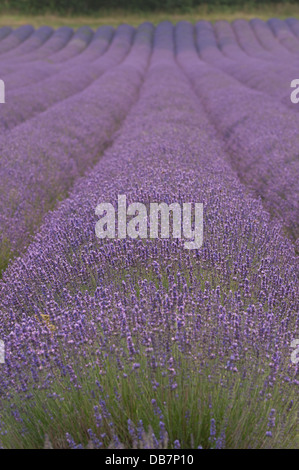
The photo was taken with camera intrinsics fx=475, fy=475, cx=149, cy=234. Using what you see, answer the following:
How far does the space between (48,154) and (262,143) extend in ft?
8.48

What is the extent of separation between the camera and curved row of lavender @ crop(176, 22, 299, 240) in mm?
4395

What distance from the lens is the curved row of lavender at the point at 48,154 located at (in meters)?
4.27

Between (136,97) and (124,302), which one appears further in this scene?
(136,97)

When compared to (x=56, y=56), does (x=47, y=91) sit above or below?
below

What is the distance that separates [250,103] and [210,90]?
2466mm

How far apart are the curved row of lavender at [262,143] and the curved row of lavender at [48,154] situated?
1.87 metres

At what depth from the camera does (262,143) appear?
5.71 m

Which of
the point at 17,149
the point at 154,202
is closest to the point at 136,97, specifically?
the point at 17,149

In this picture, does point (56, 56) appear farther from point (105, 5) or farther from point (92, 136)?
point (92, 136)

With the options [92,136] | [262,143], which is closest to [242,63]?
[92,136]

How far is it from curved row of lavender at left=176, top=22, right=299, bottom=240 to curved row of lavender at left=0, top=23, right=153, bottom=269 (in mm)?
1871

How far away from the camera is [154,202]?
3.25m

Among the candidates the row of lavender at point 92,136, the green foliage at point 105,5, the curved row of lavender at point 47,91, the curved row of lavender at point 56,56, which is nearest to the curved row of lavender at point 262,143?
the row of lavender at point 92,136
